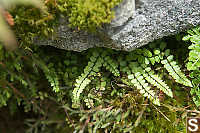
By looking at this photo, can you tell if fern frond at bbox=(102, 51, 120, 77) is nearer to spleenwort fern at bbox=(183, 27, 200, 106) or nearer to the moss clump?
the moss clump

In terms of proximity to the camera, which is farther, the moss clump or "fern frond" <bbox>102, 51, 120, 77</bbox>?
"fern frond" <bbox>102, 51, 120, 77</bbox>

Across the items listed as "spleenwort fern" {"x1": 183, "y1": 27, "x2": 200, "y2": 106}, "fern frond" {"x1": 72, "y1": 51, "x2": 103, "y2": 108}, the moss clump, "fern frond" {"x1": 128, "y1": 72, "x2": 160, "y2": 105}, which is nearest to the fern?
"spleenwort fern" {"x1": 183, "y1": 27, "x2": 200, "y2": 106}

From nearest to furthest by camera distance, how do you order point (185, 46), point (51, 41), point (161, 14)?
point (161, 14), point (51, 41), point (185, 46)

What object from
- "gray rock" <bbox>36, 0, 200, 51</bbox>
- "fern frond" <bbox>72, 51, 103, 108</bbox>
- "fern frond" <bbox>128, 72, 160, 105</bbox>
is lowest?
"fern frond" <bbox>128, 72, 160, 105</bbox>

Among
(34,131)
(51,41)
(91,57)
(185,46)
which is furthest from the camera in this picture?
(34,131)

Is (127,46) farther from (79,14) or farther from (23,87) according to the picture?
(23,87)

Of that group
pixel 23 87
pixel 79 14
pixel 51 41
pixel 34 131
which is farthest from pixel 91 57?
pixel 34 131

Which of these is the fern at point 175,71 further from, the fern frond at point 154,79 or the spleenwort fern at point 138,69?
the fern frond at point 154,79
